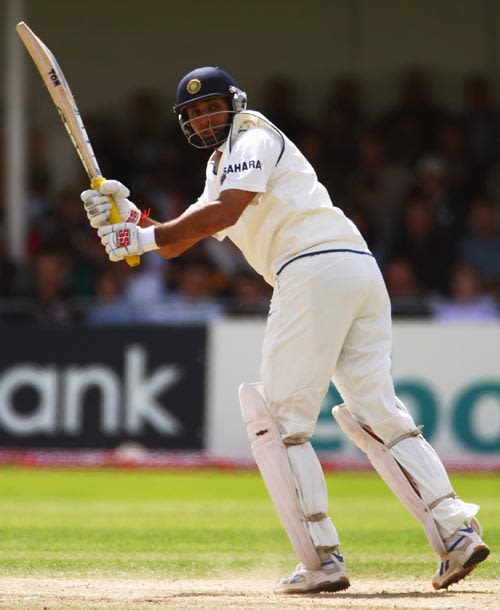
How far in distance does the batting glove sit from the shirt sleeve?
334 mm

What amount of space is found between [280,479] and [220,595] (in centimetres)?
49

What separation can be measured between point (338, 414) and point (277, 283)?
60 centimetres

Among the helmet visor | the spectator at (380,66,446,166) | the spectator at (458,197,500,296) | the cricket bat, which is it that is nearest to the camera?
the helmet visor

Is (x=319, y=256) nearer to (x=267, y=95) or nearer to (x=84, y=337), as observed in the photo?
(x=84, y=337)

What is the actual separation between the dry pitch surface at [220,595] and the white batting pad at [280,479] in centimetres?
20

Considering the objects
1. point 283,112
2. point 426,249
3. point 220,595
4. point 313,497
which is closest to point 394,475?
point 313,497

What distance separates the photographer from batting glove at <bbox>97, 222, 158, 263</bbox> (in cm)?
531

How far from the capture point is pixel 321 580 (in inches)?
207

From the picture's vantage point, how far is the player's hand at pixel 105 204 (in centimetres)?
553

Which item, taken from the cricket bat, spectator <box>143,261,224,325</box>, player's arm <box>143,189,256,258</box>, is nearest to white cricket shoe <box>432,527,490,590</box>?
player's arm <box>143,189,256,258</box>

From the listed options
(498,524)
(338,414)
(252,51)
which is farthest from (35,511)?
(252,51)

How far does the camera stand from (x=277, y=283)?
5.42 meters

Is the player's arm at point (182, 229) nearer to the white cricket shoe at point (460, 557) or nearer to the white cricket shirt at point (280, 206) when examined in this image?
the white cricket shirt at point (280, 206)

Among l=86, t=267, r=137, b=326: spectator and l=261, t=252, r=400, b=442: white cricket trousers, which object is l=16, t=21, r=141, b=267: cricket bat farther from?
l=86, t=267, r=137, b=326: spectator
